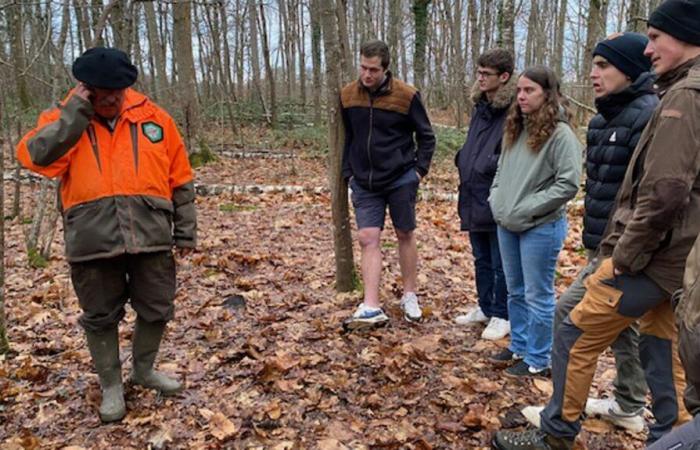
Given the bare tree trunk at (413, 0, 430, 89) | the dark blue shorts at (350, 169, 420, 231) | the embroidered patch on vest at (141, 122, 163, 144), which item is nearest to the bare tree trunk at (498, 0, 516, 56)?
the dark blue shorts at (350, 169, 420, 231)

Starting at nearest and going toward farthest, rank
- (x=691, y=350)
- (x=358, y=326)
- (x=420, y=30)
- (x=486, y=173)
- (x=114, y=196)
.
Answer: (x=691, y=350) < (x=114, y=196) < (x=486, y=173) < (x=358, y=326) < (x=420, y=30)

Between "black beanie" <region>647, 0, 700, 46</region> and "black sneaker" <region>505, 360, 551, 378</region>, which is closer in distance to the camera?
"black beanie" <region>647, 0, 700, 46</region>

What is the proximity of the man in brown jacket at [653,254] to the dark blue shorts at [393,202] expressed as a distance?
189cm

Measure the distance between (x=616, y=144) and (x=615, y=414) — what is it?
1.55 meters

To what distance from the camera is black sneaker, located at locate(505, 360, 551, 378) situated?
3.67 m

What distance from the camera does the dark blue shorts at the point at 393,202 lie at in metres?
4.40

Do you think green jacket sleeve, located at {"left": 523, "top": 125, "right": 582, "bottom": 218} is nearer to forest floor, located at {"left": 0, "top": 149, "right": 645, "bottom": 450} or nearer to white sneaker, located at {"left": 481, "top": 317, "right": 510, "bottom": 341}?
forest floor, located at {"left": 0, "top": 149, "right": 645, "bottom": 450}

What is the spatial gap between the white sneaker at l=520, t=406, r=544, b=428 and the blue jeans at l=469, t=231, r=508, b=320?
1241 mm

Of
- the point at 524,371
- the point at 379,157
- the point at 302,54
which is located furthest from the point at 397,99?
the point at 302,54

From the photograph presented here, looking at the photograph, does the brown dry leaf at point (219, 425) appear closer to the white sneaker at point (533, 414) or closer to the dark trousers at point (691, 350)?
→ the white sneaker at point (533, 414)

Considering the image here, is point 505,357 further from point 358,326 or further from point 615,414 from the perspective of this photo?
point 358,326

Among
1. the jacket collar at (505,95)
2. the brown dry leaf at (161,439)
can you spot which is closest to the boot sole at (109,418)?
the brown dry leaf at (161,439)

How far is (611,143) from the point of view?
2896 millimetres

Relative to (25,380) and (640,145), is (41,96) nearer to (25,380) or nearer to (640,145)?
(25,380)
